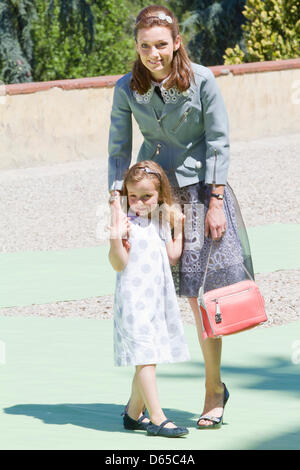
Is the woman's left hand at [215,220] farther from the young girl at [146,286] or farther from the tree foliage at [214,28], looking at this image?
the tree foliage at [214,28]

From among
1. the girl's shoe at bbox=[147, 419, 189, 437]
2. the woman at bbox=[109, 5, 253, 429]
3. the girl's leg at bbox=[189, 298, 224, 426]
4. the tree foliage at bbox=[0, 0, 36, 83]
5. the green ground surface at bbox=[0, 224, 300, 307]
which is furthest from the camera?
the tree foliage at bbox=[0, 0, 36, 83]

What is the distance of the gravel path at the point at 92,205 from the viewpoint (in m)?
8.00

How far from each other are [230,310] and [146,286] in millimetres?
383

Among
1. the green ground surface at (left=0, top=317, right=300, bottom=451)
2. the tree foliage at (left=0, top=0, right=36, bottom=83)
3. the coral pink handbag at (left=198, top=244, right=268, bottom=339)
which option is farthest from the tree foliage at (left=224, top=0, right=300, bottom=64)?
the coral pink handbag at (left=198, top=244, right=268, bottom=339)

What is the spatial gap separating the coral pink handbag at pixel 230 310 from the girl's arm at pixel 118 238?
1.26ft

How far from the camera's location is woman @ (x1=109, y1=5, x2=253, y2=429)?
461 centimetres

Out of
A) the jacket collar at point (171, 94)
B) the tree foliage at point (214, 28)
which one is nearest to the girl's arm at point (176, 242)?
the jacket collar at point (171, 94)

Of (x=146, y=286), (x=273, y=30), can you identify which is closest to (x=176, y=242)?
(x=146, y=286)

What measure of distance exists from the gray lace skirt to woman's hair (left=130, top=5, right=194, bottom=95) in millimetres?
480

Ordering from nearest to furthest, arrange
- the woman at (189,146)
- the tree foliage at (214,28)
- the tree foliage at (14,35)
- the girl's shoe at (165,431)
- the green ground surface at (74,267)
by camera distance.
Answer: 1. the girl's shoe at (165,431)
2. the woman at (189,146)
3. the green ground surface at (74,267)
4. the tree foliage at (14,35)
5. the tree foliage at (214,28)

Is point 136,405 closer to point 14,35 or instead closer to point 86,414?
point 86,414

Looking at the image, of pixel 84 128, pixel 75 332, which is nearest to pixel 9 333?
pixel 75 332

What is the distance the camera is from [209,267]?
15.4 feet

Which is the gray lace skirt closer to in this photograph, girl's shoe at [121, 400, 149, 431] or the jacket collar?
the jacket collar
